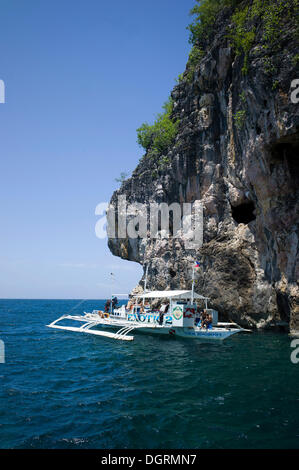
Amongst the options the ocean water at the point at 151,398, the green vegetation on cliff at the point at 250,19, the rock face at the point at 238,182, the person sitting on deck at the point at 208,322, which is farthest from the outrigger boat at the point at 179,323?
the green vegetation on cliff at the point at 250,19

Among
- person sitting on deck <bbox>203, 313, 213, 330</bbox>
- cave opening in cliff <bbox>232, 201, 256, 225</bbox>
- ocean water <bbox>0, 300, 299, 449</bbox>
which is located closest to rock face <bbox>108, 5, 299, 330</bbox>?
cave opening in cliff <bbox>232, 201, 256, 225</bbox>

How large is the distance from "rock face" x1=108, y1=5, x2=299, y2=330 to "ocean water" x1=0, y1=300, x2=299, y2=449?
7.61 metres

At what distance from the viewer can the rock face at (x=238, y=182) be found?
22.9m

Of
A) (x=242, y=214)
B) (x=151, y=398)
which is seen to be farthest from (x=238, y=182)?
(x=151, y=398)

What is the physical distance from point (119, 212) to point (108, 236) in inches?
201

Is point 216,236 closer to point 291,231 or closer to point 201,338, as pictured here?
point 291,231

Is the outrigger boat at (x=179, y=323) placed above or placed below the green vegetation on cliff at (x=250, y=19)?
below

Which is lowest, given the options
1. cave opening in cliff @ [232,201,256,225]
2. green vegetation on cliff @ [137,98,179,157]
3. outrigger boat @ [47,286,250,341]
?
outrigger boat @ [47,286,250,341]

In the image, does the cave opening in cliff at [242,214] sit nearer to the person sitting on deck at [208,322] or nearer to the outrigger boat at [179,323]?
the outrigger boat at [179,323]

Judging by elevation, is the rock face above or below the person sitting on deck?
above

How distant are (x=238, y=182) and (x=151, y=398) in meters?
22.5

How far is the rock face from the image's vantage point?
75.3ft

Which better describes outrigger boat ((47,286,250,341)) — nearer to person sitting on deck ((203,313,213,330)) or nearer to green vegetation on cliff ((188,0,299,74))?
person sitting on deck ((203,313,213,330))

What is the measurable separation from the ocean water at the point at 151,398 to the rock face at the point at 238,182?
25.0 feet
